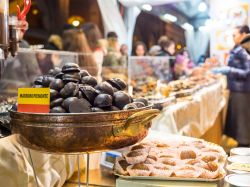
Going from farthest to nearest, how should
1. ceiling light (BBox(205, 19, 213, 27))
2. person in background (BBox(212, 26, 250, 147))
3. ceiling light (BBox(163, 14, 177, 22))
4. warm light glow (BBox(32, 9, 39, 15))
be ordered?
warm light glow (BBox(32, 9, 39, 15)) < ceiling light (BBox(163, 14, 177, 22)) < ceiling light (BBox(205, 19, 213, 27)) < person in background (BBox(212, 26, 250, 147))

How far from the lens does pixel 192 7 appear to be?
6.52 meters

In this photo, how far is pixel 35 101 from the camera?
2.46 feet

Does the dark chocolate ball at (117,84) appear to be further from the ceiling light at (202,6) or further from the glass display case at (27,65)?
the ceiling light at (202,6)

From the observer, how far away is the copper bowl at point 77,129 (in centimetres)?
69

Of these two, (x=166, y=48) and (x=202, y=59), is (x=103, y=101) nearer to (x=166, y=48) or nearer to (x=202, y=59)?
(x=166, y=48)

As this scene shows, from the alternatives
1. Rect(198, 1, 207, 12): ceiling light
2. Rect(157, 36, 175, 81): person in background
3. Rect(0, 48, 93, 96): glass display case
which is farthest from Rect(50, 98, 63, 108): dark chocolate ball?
Rect(198, 1, 207, 12): ceiling light

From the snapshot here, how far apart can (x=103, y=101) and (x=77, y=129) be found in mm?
97

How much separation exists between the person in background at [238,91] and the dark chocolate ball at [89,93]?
11.6 ft

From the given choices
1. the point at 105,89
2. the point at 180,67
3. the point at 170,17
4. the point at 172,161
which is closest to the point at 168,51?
the point at 180,67

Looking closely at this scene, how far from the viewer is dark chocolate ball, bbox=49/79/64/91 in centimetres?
80

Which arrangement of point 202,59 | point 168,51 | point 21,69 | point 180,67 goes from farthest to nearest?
point 202,59 → point 168,51 → point 180,67 → point 21,69

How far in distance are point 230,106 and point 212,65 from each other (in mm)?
1223

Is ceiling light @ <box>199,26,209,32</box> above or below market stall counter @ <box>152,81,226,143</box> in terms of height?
above

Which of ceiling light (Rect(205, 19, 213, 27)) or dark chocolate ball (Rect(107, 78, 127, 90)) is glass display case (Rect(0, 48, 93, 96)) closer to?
dark chocolate ball (Rect(107, 78, 127, 90))
